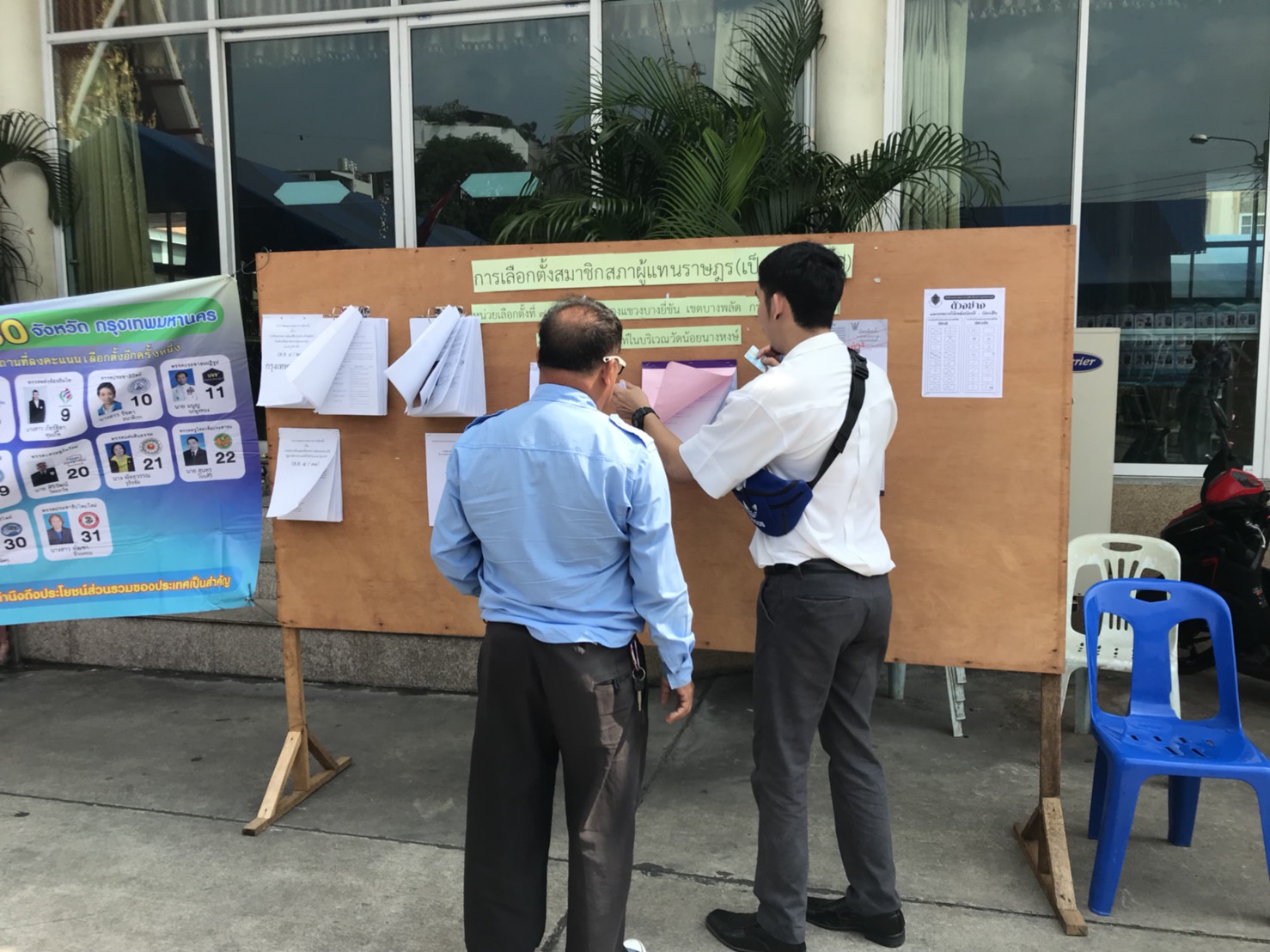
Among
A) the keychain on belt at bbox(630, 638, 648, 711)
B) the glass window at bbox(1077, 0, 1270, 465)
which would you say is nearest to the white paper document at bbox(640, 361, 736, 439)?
the keychain on belt at bbox(630, 638, 648, 711)

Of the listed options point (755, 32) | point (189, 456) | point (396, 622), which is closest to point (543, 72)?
point (755, 32)

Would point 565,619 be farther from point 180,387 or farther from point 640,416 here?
point 180,387

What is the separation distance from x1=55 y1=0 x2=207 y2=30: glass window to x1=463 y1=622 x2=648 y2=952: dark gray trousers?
586 centimetres

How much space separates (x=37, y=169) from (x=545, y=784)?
6.09m

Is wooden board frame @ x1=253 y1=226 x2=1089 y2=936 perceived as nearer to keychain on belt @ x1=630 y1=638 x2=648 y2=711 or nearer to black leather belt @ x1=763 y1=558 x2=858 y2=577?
black leather belt @ x1=763 y1=558 x2=858 y2=577

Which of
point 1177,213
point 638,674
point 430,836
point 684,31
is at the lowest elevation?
point 430,836

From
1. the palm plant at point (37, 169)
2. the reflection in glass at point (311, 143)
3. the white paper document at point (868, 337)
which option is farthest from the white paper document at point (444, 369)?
the palm plant at point (37, 169)

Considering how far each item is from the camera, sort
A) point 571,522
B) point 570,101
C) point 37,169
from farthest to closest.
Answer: point 37,169
point 570,101
point 571,522

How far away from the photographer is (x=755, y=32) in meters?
5.49

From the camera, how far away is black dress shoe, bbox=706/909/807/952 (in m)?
2.73

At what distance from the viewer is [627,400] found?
116 inches

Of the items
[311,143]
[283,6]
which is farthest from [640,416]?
[283,6]

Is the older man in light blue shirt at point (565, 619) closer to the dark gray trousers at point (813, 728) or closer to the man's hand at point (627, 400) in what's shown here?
the dark gray trousers at point (813, 728)

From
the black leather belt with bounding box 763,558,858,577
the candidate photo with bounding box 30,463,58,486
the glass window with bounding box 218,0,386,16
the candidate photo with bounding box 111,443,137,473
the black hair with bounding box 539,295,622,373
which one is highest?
the glass window with bounding box 218,0,386,16
